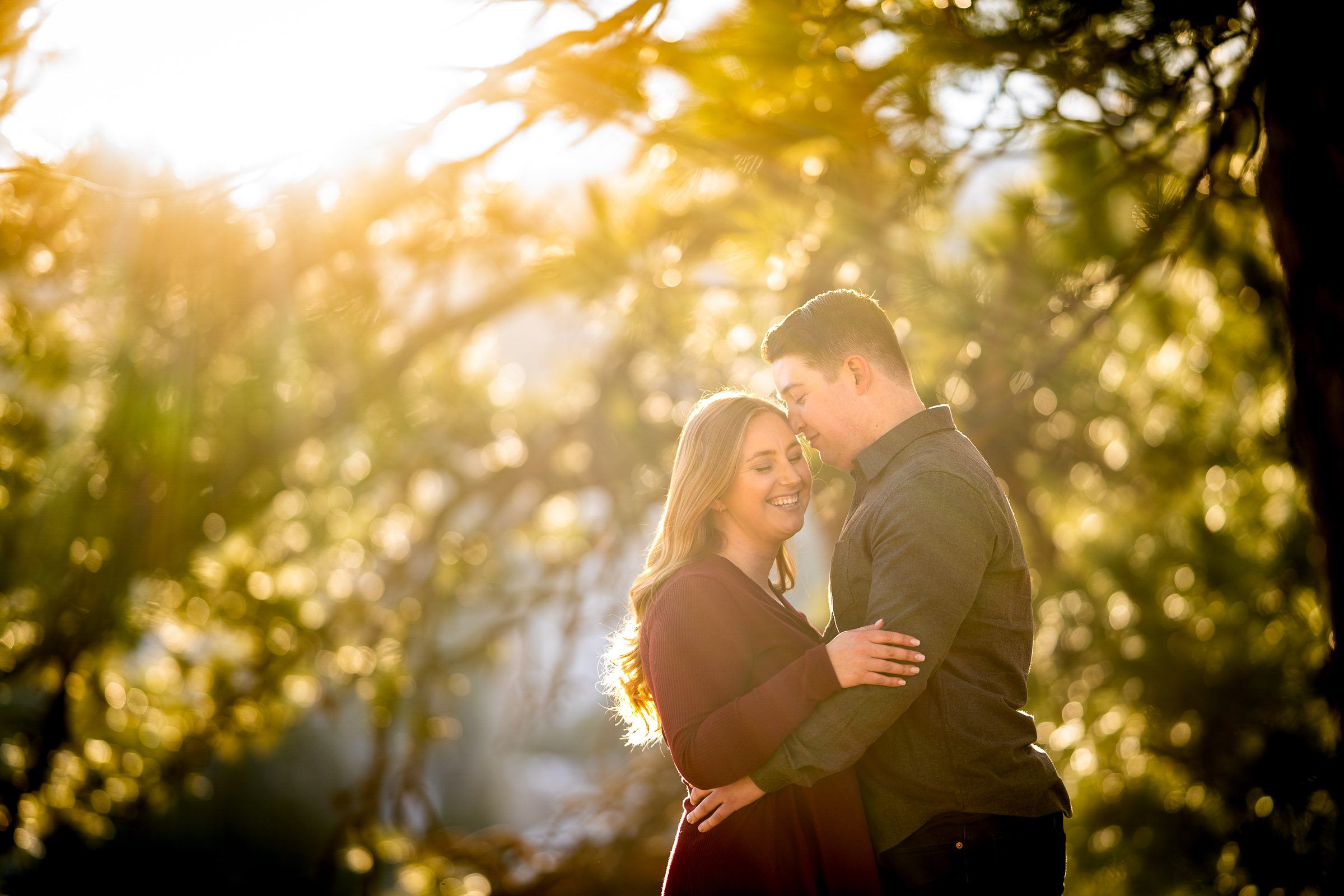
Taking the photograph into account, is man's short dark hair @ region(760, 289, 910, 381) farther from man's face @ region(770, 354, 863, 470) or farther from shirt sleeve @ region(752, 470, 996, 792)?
shirt sleeve @ region(752, 470, 996, 792)

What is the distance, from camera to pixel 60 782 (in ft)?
11.9

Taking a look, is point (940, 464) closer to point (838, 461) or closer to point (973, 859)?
point (838, 461)

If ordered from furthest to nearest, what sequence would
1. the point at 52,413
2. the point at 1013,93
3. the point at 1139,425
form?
1. the point at 1139,425
2. the point at 52,413
3. the point at 1013,93

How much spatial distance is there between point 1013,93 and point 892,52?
0.35 metres

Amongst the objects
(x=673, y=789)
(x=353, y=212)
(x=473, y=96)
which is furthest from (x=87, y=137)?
(x=673, y=789)

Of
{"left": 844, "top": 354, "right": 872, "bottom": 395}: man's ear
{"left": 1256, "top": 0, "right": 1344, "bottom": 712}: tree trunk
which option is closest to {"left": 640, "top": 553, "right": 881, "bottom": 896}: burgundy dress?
{"left": 844, "top": 354, "right": 872, "bottom": 395}: man's ear

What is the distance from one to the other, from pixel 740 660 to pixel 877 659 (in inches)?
10.9

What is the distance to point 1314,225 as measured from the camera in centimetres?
143

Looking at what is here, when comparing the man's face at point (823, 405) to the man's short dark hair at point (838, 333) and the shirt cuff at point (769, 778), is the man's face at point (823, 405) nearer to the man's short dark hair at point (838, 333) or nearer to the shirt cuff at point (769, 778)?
the man's short dark hair at point (838, 333)

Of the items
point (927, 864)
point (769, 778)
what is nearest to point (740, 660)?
point (769, 778)

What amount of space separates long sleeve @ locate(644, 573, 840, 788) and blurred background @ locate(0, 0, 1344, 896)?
2.84ft

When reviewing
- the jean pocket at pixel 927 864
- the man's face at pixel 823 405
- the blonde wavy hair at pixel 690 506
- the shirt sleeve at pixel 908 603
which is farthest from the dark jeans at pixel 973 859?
the man's face at pixel 823 405

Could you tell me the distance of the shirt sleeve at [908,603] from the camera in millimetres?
1403

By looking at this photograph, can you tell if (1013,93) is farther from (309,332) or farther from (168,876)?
(168,876)
